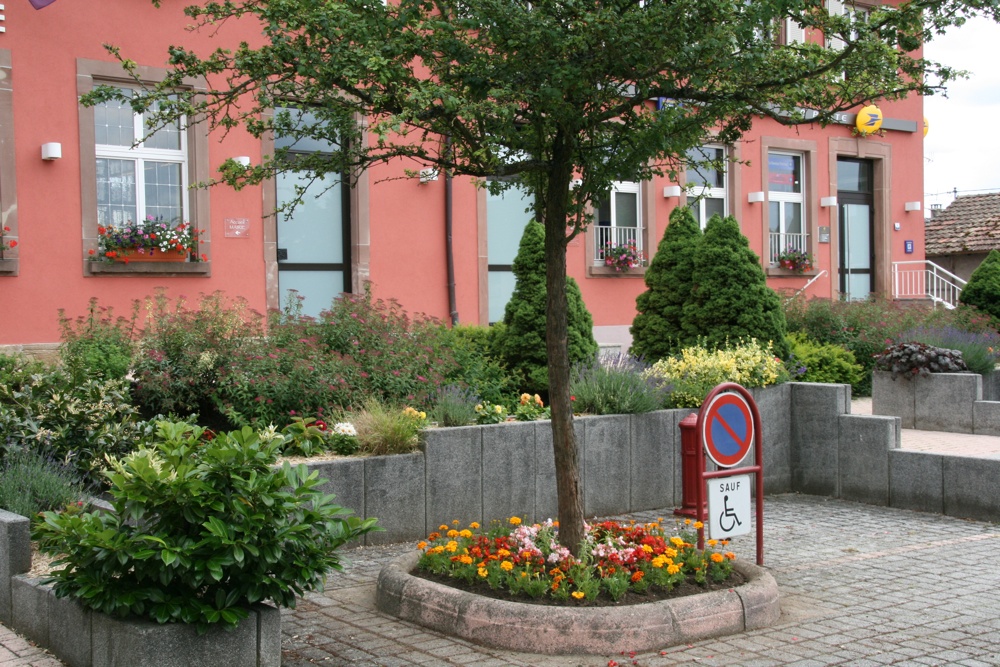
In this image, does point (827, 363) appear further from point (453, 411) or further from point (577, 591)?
point (577, 591)

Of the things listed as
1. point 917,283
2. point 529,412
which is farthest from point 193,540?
point 917,283

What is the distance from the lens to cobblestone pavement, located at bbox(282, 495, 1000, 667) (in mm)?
5383

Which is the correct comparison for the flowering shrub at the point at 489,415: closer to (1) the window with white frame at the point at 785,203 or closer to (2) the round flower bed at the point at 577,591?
(2) the round flower bed at the point at 577,591

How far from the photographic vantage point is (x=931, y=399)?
12453 millimetres

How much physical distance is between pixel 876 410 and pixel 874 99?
6.94 m

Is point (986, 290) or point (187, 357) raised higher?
point (986, 290)

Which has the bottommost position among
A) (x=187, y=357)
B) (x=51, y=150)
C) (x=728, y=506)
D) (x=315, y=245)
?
(x=728, y=506)

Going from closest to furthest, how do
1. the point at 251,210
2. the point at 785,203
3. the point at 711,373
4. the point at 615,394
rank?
1. the point at 615,394
2. the point at 711,373
3. the point at 251,210
4. the point at 785,203

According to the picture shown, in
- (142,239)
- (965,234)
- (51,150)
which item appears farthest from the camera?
(965,234)

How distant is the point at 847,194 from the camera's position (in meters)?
22.1

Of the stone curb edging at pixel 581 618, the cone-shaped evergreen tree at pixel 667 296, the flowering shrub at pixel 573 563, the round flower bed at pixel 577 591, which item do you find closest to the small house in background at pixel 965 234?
the cone-shaped evergreen tree at pixel 667 296

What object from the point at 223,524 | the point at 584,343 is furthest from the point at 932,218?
the point at 223,524

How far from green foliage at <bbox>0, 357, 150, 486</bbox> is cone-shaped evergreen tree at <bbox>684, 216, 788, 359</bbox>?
22.2 ft

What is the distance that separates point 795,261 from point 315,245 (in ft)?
31.6
